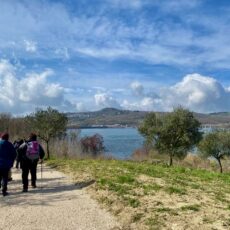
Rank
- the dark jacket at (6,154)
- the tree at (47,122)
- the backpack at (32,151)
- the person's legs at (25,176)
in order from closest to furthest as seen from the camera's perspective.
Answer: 1. the dark jacket at (6,154)
2. the person's legs at (25,176)
3. the backpack at (32,151)
4. the tree at (47,122)

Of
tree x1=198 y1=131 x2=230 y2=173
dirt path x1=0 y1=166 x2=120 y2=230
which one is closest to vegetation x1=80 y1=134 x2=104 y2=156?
→ tree x1=198 y1=131 x2=230 y2=173

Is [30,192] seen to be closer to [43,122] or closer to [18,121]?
[43,122]

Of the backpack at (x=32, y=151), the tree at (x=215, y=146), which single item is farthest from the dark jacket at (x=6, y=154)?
the tree at (x=215, y=146)

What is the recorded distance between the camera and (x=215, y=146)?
52000 millimetres

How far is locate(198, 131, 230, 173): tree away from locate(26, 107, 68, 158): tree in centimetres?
2019

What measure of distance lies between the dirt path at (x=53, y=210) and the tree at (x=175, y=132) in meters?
28.7

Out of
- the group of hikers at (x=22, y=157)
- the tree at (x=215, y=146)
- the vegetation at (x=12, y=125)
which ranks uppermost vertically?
the vegetation at (x=12, y=125)

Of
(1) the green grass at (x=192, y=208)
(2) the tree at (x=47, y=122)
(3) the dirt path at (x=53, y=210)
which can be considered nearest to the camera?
(3) the dirt path at (x=53, y=210)

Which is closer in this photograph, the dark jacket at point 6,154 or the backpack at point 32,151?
the dark jacket at point 6,154

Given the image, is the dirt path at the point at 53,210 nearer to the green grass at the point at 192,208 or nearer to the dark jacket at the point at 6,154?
the dark jacket at the point at 6,154

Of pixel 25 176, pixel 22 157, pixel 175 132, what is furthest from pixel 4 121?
pixel 25 176

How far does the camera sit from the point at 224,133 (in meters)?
53.4

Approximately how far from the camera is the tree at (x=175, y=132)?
145 feet

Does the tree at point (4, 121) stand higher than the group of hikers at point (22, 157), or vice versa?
the tree at point (4, 121)
